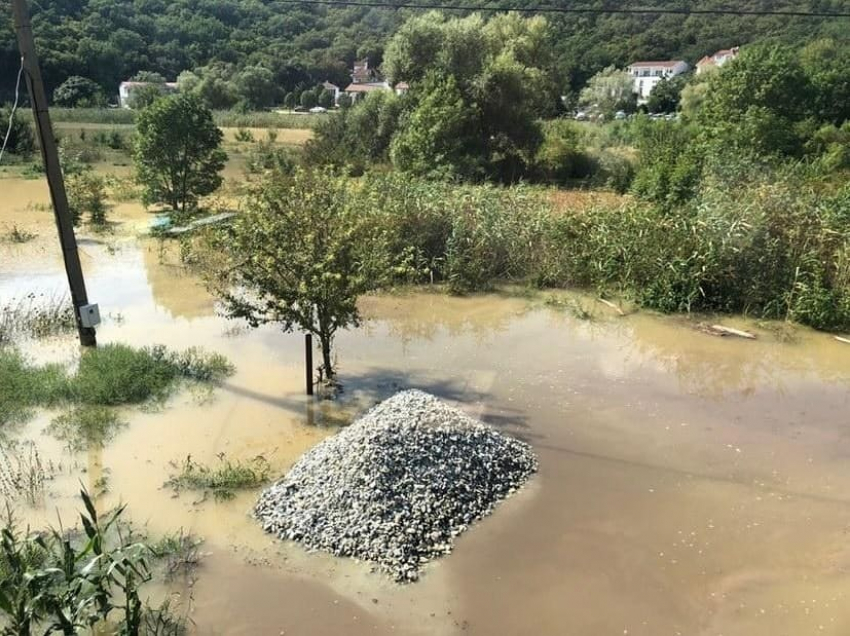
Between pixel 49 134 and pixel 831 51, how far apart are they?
4477 cm

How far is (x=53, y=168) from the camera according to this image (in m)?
9.13

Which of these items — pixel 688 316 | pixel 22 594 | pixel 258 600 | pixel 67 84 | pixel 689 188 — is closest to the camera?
pixel 22 594

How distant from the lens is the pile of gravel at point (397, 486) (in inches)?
240

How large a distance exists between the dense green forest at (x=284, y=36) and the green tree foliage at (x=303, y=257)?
23452mm

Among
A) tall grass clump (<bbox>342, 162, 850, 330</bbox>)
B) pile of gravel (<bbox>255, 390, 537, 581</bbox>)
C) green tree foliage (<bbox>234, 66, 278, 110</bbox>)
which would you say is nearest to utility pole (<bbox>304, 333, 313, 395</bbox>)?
pile of gravel (<bbox>255, 390, 537, 581</bbox>)

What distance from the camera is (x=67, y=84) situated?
46094mm

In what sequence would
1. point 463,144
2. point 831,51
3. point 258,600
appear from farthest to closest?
point 831,51
point 463,144
point 258,600

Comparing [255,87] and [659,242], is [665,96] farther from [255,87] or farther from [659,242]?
[659,242]

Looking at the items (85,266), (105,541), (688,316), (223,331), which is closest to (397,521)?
(105,541)

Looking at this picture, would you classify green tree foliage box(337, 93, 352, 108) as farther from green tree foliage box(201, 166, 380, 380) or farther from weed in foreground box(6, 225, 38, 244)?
green tree foliage box(201, 166, 380, 380)

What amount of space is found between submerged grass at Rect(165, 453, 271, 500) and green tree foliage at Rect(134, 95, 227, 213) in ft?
41.3

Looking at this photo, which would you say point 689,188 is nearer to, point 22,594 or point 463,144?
point 463,144

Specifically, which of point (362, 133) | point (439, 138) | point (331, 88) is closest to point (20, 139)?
point (362, 133)

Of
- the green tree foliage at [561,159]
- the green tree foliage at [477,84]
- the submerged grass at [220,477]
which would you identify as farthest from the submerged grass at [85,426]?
the green tree foliage at [561,159]
